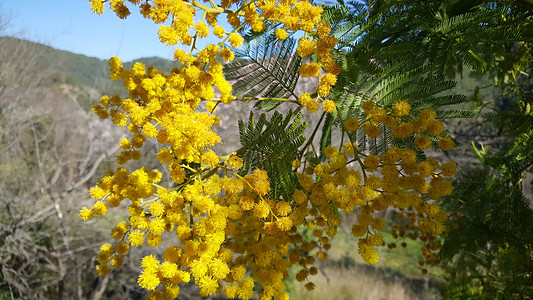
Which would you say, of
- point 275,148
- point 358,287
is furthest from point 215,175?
point 358,287

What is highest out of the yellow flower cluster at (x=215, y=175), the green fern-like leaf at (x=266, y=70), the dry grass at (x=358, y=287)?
the green fern-like leaf at (x=266, y=70)

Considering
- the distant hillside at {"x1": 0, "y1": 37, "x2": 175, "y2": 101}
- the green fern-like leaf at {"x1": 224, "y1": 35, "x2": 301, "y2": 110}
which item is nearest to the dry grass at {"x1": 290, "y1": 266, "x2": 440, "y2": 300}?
the green fern-like leaf at {"x1": 224, "y1": 35, "x2": 301, "y2": 110}

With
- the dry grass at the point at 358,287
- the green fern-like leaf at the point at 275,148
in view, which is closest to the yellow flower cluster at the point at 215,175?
the green fern-like leaf at the point at 275,148

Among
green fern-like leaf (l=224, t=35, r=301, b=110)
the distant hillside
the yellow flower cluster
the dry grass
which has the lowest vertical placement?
the dry grass

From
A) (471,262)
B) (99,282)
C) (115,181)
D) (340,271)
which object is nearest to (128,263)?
(99,282)

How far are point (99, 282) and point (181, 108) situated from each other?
5.85m

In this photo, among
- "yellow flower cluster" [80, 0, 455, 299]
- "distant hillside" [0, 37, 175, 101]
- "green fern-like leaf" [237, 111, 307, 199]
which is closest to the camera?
"yellow flower cluster" [80, 0, 455, 299]

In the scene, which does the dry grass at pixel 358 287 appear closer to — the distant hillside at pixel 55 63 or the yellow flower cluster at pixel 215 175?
the yellow flower cluster at pixel 215 175

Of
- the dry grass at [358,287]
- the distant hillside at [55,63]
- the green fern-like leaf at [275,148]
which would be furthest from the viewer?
the distant hillside at [55,63]

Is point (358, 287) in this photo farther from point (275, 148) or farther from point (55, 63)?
point (55, 63)

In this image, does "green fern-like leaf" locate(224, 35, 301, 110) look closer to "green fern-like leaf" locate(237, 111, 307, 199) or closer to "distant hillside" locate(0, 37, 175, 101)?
"green fern-like leaf" locate(237, 111, 307, 199)

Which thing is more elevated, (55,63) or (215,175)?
(55,63)

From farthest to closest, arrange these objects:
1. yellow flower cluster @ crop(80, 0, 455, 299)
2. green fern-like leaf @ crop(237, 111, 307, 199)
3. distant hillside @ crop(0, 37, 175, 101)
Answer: distant hillside @ crop(0, 37, 175, 101) < green fern-like leaf @ crop(237, 111, 307, 199) < yellow flower cluster @ crop(80, 0, 455, 299)

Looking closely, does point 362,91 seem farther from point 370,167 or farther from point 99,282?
point 99,282
